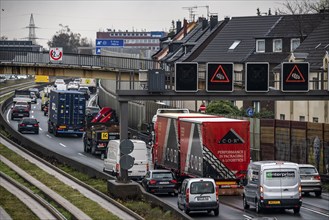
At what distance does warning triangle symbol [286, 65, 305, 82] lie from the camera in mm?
47000

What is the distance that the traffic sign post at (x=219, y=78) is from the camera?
155 feet

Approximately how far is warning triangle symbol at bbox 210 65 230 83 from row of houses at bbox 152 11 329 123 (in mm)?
16887

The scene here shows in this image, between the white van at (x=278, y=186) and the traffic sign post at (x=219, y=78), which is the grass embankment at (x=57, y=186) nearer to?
the white van at (x=278, y=186)

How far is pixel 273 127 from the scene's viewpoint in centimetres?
6156

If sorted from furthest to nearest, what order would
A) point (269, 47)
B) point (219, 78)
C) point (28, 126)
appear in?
point (269, 47)
point (28, 126)
point (219, 78)

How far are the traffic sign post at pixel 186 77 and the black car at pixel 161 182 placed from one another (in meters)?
4.37

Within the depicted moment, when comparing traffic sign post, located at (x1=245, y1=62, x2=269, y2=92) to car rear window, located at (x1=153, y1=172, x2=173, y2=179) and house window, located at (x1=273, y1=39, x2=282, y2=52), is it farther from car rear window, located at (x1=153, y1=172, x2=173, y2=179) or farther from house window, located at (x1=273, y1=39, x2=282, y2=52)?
house window, located at (x1=273, y1=39, x2=282, y2=52)

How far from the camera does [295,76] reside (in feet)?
155

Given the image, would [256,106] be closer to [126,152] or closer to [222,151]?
[222,151]

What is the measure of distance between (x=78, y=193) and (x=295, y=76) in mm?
12445

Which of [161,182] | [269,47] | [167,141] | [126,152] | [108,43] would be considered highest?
[108,43]

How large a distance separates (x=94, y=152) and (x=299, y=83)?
27314mm

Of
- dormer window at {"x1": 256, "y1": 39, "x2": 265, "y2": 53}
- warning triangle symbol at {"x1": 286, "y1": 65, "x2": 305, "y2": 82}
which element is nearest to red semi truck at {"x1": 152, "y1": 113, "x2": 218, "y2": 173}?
A: warning triangle symbol at {"x1": 286, "y1": 65, "x2": 305, "y2": 82}

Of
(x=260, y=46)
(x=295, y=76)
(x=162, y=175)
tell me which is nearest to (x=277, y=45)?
(x=260, y=46)
